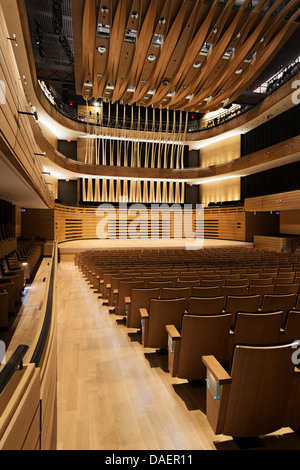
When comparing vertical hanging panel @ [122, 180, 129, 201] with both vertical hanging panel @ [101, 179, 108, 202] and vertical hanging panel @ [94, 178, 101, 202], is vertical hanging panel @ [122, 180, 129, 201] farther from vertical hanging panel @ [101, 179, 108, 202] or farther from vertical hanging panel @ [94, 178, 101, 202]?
vertical hanging panel @ [94, 178, 101, 202]

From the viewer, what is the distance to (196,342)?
226 cm

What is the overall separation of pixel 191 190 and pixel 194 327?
19.7 m

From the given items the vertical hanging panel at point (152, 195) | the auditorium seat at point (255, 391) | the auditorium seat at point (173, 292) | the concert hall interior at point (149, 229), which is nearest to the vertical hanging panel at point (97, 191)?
the concert hall interior at point (149, 229)

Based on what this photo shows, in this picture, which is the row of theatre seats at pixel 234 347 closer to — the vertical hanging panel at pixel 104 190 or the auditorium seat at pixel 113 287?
the auditorium seat at pixel 113 287

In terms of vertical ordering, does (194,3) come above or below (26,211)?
above

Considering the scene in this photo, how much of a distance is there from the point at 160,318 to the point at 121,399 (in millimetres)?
890

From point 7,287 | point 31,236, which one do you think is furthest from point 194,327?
point 31,236

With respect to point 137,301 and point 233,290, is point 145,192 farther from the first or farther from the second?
point 137,301

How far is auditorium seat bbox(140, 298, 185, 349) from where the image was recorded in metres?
2.84

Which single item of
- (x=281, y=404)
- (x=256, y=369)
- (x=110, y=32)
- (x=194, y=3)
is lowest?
(x=281, y=404)

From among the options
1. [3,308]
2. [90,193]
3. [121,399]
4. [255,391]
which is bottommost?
[121,399]

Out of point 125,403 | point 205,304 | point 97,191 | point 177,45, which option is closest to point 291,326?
point 205,304

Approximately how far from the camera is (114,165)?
19.0 m

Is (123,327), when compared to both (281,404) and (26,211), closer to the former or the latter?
(281,404)
